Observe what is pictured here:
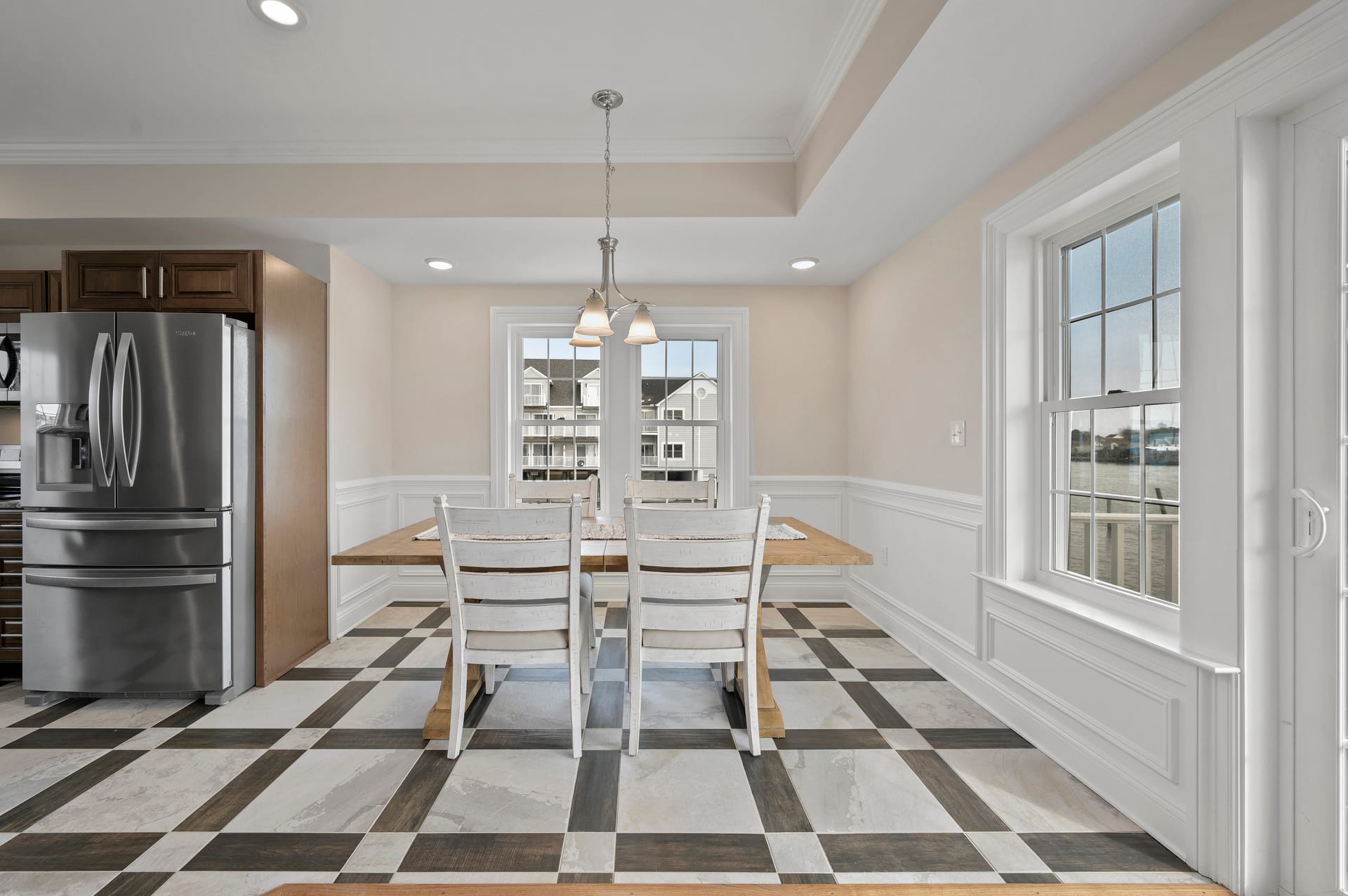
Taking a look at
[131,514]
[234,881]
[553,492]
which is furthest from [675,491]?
[131,514]

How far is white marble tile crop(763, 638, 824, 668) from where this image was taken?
10.4 feet

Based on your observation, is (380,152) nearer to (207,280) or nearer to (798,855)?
(207,280)

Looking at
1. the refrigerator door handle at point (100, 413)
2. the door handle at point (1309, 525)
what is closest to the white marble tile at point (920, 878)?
the door handle at point (1309, 525)

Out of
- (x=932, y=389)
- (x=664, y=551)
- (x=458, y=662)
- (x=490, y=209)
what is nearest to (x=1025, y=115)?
(x=932, y=389)

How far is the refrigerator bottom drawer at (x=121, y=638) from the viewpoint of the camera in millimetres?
2721

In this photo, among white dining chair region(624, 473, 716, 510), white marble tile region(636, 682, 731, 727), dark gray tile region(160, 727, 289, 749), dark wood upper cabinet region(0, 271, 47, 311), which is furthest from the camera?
white dining chair region(624, 473, 716, 510)

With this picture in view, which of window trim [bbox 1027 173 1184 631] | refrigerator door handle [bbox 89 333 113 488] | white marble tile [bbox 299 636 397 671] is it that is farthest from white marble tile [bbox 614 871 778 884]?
refrigerator door handle [bbox 89 333 113 488]

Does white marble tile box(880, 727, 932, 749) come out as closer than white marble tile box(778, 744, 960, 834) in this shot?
No

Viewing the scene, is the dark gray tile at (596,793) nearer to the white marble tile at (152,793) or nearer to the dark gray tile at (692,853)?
the dark gray tile at (692,853)

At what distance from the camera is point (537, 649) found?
2.22 metres

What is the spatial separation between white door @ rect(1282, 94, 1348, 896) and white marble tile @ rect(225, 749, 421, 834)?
2.49m

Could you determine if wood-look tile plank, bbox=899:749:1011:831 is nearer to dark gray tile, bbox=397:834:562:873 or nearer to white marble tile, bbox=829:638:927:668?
white marble tile, bbox=829:638:927:668

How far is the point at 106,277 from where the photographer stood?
2.94 meters

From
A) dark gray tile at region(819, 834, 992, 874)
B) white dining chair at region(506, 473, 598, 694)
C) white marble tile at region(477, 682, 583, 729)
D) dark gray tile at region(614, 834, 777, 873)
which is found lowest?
dark gray tile at region(819, 834, 992, 874)
